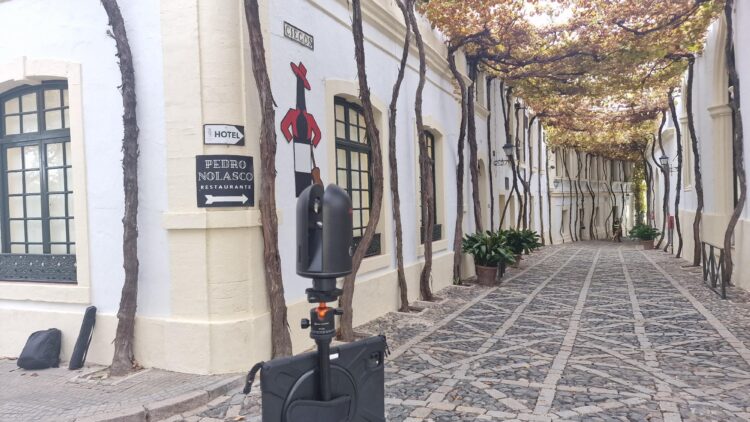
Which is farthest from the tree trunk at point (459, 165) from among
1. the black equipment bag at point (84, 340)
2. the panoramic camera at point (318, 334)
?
the panoramic camera at point (318, 334)

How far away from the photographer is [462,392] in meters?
4.55

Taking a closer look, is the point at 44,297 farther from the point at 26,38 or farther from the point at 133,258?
the point at 26,38

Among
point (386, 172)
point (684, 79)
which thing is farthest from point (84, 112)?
point (684, 79)

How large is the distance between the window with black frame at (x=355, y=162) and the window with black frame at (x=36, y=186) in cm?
324

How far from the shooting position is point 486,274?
10914 mm

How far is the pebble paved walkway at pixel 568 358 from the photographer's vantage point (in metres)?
4.15

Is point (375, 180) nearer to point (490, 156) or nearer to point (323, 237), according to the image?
point (323, 237)

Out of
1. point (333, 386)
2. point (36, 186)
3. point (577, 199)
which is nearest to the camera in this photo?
point (333, 386)

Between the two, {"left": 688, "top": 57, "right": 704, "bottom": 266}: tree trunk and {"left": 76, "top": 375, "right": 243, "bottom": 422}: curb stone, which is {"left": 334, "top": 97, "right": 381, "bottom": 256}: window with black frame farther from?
{"left": 688, "top": 57, "right": 704, "bottom": 266}: tree trunk

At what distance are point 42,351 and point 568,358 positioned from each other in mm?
5417

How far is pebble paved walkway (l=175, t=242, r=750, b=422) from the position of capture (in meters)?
4.15

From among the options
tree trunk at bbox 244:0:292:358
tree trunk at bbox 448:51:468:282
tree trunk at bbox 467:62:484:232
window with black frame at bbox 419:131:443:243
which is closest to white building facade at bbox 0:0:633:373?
tree trunk at bbox 244:0:292:358

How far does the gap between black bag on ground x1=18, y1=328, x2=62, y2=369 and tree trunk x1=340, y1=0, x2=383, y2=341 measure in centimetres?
304

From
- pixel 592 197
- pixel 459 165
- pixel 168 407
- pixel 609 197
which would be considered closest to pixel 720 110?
pixel 459 165
